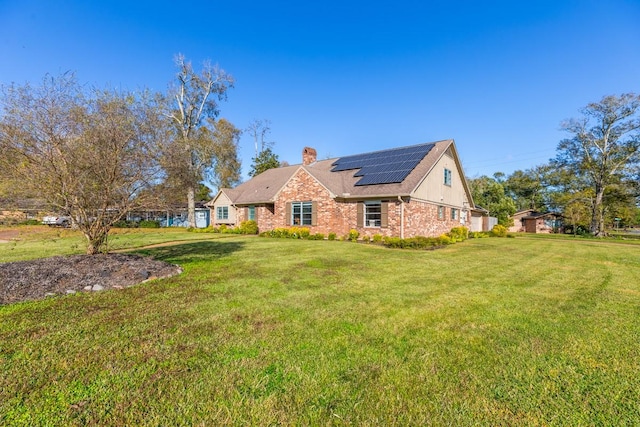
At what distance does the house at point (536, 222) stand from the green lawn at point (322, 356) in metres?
39.2

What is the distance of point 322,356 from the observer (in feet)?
10.6

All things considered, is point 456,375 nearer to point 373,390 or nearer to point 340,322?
point 373,390

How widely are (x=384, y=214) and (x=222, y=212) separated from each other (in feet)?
53.4

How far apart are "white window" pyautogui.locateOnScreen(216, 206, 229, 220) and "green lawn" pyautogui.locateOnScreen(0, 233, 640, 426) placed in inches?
782

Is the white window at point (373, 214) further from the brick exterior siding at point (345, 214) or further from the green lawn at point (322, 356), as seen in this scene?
the green lawn at point (322, 356)

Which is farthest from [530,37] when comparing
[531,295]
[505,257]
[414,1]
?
[531,295]

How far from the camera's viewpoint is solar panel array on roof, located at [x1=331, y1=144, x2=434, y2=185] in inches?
638

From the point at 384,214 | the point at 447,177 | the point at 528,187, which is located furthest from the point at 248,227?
the point at 528,187

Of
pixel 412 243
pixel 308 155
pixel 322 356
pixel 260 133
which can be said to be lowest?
pixel 322 356

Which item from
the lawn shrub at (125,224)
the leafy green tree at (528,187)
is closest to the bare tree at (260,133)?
the lawn shrub at (125,224)

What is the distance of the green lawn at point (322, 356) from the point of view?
7.76 feet

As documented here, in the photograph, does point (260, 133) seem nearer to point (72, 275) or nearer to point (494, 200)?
point (494, 200)

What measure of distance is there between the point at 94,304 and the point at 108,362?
2.40 meters

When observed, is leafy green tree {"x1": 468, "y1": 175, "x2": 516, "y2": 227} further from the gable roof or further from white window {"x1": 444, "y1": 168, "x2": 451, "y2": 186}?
white window {"x1": 444, "y1": 168, "x2": 451, "y2": 186}
